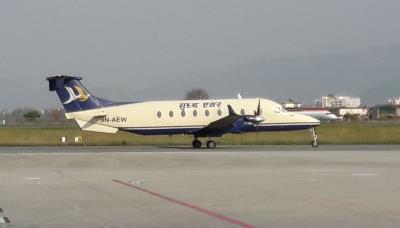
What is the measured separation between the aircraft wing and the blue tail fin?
6.62 m

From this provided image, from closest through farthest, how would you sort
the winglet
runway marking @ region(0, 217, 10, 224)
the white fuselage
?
1. runway marking @ region(0, 217, 10, 224)
2. the winglet
3. the white fuselage

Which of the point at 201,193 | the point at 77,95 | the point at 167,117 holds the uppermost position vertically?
the point at 77,95

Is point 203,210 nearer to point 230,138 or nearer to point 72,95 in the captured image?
point 72,95

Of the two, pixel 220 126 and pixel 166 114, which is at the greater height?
pixel 166 114

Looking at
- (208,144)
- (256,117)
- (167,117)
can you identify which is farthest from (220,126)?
(167,117)

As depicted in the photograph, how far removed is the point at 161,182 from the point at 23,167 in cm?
826

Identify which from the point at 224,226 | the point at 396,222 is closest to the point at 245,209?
the point at 224,226

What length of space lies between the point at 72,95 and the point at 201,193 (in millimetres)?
28514

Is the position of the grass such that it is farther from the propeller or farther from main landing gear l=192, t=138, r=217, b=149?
the propeller

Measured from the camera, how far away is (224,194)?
16516 mm

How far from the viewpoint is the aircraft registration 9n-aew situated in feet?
143

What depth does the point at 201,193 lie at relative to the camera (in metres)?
16.8

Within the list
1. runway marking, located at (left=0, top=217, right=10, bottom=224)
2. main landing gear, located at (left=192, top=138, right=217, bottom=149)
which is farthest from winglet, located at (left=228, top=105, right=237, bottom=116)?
runway marking, located at (left=0, top=217, right=10, bottom=224)

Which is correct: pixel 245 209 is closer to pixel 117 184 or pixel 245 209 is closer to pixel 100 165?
pixel 117 184
